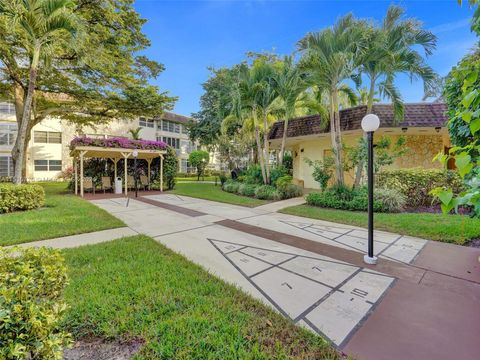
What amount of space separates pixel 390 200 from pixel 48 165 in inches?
1117

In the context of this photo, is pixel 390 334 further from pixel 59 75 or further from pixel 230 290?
pixel 59 75

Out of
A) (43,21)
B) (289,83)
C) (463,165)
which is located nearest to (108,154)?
(43,21)

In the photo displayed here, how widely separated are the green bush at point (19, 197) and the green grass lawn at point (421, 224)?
881 centimetres

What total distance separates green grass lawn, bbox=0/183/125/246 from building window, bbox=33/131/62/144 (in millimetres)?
19670

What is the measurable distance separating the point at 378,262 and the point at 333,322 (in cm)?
205

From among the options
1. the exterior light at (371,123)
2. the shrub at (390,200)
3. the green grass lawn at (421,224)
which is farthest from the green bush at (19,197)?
the shrub at (390,200)

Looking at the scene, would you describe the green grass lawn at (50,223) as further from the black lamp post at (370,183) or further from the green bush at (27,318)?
the black lamp post at (370,183)

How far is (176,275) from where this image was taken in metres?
3.37

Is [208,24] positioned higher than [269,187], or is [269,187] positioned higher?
[208,24]

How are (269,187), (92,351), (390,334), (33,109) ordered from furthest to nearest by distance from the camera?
(33,109) → (269,187) → (390,334) → (92,351)

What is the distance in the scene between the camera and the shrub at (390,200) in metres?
7.76

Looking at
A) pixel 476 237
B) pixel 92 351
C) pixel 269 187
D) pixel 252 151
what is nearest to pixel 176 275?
pixel 92 351

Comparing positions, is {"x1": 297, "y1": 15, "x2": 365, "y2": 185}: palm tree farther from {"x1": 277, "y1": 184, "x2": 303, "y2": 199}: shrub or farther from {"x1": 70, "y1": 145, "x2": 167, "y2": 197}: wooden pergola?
{"x1": 70, "y1": 145, "x2": 167, "y2": 197}: wooden pergola

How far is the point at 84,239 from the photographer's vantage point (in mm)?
5043
